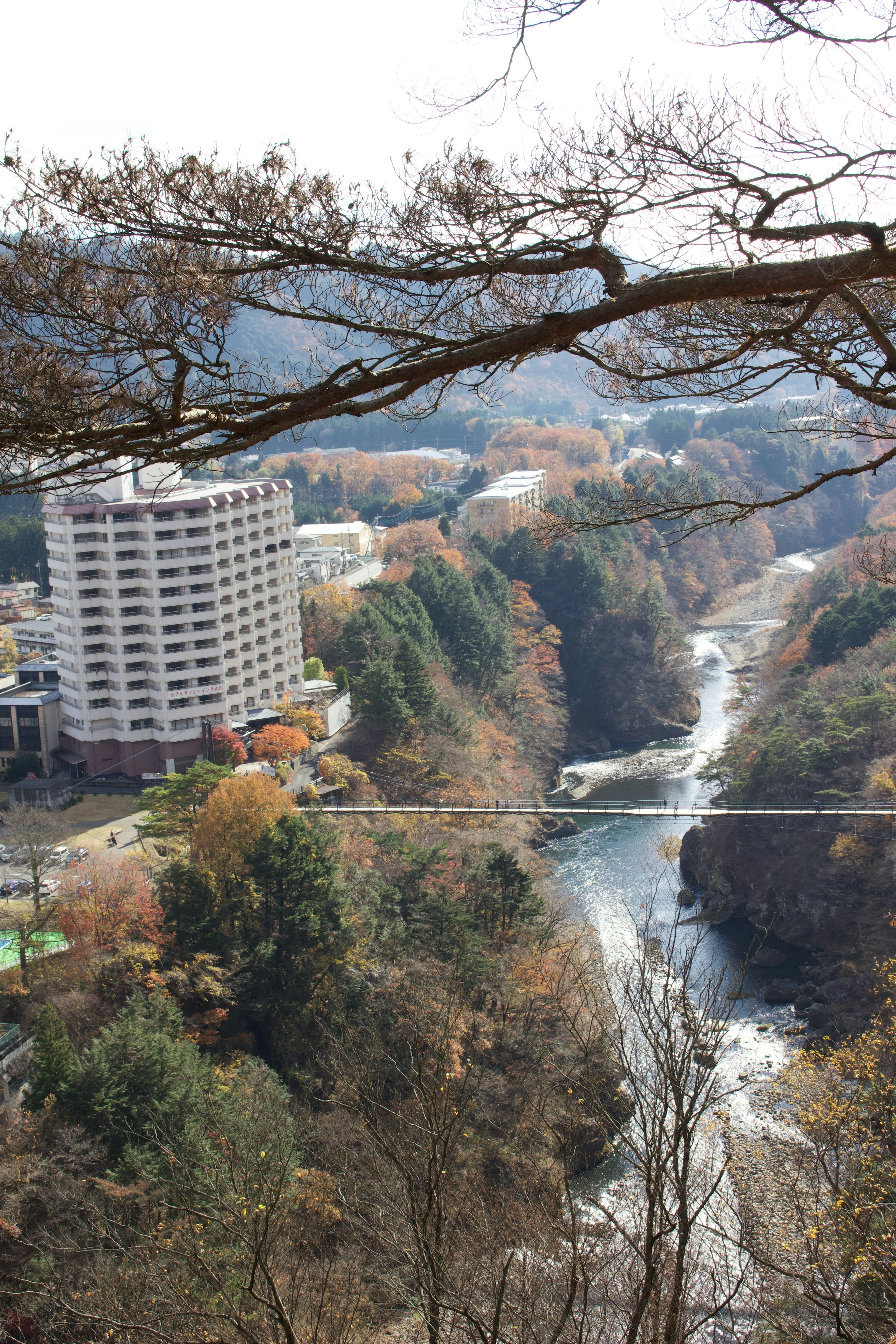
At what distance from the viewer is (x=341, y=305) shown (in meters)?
2.96

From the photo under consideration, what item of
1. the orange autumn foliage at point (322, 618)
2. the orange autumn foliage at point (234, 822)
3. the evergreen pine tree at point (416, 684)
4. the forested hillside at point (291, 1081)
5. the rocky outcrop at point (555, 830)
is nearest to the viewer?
the forested hillside at point (291, 1081)

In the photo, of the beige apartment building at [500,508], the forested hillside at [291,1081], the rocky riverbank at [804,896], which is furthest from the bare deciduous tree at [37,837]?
the beige apartment building at [500,508]

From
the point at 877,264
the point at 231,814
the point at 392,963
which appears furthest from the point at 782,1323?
the point at 231,814

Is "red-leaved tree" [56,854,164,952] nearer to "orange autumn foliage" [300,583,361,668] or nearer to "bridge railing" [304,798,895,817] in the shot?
"bridge railing" [304,798,895,817]

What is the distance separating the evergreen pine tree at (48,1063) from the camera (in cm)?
971

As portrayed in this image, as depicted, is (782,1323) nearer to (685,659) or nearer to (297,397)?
(297,397)

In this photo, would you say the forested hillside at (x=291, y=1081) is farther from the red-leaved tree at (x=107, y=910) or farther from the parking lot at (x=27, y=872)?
the parking lot at (x=27, y=872)

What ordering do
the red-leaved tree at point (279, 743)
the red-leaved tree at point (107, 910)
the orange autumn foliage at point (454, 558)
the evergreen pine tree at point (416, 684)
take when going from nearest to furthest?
the red-leaved tree at point (107, 910)
the red-leaved tree at point (279, 743)
the evergreen pine tree at point (416, 684)
the orange autumn foliage at point (454, 558)

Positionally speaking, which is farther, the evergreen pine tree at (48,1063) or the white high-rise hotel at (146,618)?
the white high-rise hotel at (146,618)

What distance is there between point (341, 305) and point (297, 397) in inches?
23.2

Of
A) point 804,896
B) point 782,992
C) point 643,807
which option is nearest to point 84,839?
point 643,807

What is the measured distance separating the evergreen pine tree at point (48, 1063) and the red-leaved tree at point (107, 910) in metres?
2.20

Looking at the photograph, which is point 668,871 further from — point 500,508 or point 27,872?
point 500,508

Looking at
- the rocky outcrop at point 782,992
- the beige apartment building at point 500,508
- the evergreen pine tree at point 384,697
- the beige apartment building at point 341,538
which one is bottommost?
the rocky outcrop at point 782,992
